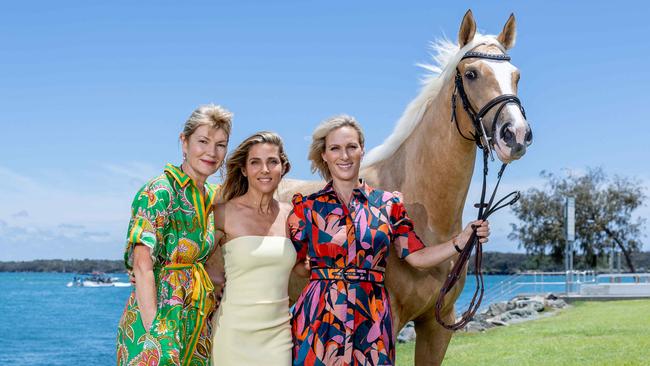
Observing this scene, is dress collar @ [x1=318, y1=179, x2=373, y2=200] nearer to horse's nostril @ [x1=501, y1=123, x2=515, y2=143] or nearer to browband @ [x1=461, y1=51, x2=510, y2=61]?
horse's nostril @ [x1=501, y1=123, x2=515, y2=143]

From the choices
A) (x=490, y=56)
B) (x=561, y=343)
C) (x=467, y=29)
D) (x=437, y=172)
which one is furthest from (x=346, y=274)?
(x=561, y=343)

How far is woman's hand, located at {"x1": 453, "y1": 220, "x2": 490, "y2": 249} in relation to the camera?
154 inches

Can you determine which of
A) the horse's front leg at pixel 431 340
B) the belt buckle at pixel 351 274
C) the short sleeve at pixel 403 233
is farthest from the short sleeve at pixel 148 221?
the horse's front leg at pixel 431 340

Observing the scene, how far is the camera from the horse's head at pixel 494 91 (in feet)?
12.0

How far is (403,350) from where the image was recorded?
556 inches

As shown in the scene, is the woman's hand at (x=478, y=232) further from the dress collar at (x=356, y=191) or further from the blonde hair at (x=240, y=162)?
the blonde hair at (x=240, y=162)

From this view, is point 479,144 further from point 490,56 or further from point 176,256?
point 176,256

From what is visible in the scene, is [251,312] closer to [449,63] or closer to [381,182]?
[381,182]

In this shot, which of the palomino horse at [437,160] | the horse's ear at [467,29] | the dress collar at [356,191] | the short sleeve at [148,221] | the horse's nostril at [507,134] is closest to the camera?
the short sleeve at [148,221]

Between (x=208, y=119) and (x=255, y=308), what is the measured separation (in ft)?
3.33

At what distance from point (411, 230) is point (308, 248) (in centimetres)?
63

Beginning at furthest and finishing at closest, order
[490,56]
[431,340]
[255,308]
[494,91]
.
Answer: [431,340]
[490,56]
[494,91]
[255,308]

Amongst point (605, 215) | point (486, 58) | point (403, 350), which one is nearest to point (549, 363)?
point (403, 350)

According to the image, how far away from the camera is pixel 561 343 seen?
1302cm
